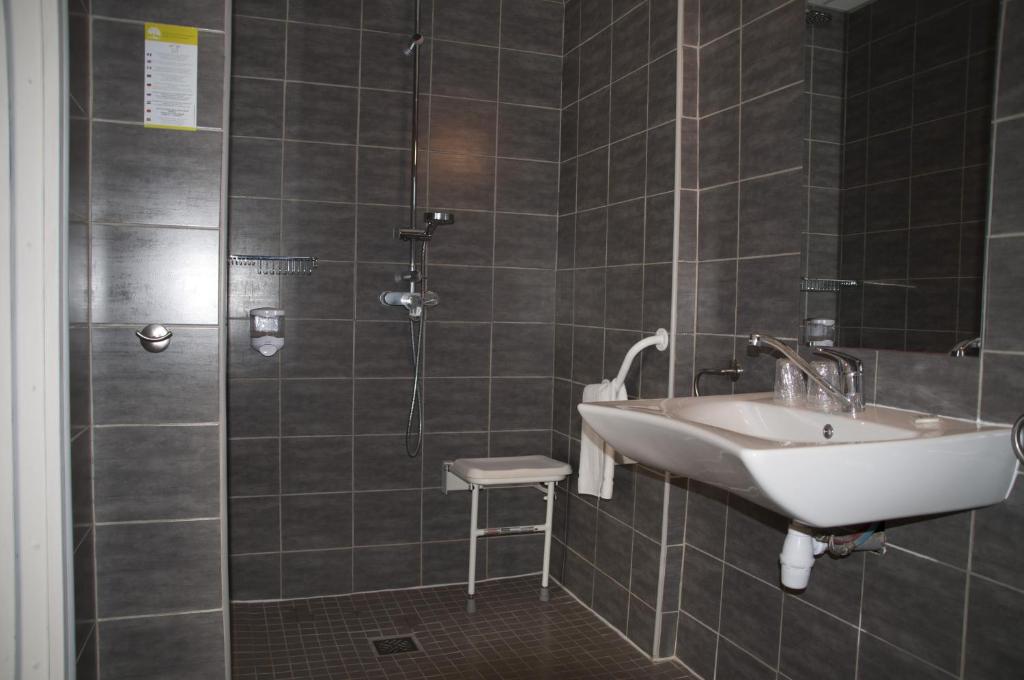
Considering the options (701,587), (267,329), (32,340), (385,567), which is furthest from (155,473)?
(701,587)

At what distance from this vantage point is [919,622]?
179 centimetres

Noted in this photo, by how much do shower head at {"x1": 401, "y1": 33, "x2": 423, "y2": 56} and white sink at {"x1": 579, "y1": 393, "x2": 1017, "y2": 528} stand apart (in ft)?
6.37

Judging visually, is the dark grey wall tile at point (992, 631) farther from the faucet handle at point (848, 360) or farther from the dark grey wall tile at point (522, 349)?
the dark grey wall tile at point (522, 349)

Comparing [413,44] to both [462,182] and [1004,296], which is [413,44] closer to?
[462,182]

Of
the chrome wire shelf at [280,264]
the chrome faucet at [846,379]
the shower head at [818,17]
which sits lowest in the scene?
the chrome faucet at [846,379]

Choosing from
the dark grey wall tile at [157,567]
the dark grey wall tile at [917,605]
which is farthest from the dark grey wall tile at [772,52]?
the dark grey wall tile at [157,567]

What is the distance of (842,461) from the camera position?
4.58 feet

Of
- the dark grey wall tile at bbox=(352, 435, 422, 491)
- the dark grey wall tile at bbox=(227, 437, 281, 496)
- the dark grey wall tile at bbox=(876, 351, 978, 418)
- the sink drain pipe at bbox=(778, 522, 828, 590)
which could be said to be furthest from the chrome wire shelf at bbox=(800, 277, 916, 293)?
the dark grey wall tile at bbox=(227, 437, 281, 496)

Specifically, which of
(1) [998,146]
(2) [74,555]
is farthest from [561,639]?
(1) [998,146]

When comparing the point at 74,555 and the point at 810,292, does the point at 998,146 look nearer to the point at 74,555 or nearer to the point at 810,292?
the point at 810,292

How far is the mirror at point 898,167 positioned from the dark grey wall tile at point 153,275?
1.69 metres

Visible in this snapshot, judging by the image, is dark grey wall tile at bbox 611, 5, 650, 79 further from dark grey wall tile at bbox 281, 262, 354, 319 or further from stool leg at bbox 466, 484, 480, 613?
stool leg at bbox 466, 484, 480, 613

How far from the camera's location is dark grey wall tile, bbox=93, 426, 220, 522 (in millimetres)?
1982

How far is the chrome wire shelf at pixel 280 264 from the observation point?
3.01 m
